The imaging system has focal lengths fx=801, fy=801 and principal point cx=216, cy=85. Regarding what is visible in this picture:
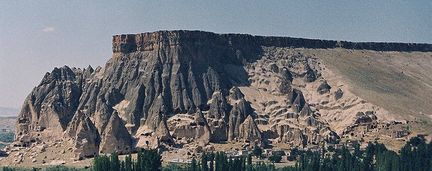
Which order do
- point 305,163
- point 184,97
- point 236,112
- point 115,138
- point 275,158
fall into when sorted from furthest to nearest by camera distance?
1. point 184,97
2. point 236,112
3. point 115,138
4. point 275,158
5. point 305,163

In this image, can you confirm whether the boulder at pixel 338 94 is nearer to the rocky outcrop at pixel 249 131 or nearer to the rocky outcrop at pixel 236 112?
the rocky outcrop at pixel 236 112

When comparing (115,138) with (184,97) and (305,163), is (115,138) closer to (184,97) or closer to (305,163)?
(184,97)

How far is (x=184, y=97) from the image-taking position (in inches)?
6531

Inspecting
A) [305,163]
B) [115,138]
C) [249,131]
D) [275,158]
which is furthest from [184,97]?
[305,163]

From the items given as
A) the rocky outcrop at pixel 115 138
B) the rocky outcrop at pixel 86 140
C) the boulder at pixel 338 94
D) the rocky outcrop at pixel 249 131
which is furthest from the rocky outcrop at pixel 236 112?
the rocky outcrop at pixel 86 140

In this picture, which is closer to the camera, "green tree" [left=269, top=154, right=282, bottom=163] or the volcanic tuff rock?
"green tree" [left=269, top=154, right=282, bottom=163]

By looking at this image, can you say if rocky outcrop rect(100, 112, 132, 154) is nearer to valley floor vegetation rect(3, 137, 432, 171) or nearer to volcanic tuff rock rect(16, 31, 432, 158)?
volcanic tuff rock rect(16, 31, 432, 158)

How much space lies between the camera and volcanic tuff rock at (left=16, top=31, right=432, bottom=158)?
154 m

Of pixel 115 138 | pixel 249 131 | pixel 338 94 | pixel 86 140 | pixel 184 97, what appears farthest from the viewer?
pixel 338 94

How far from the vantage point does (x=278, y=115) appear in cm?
16388

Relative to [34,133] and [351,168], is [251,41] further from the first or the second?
[351,168]

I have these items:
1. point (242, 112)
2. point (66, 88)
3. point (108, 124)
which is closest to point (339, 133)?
point (242, 112)

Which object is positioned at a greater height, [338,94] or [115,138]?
[338,94]

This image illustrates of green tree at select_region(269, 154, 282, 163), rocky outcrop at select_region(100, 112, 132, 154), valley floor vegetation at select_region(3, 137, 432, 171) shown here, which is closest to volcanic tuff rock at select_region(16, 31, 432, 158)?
rocky outcrop at select_region(100, 112, 132, 154)
